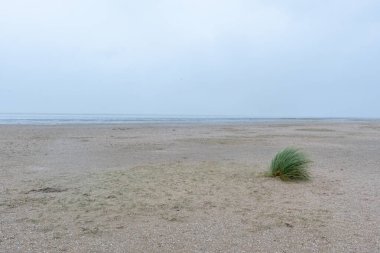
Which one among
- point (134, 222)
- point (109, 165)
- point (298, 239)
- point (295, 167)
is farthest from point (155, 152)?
point (298, 239)

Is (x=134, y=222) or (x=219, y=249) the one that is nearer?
(x=219, y=249)

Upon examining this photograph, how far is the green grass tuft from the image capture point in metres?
9.33

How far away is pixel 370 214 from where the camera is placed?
253 inches

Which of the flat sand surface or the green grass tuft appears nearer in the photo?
the flat sand surface

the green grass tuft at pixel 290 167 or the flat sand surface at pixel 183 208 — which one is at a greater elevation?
the green grass tuft at pixel 290 167

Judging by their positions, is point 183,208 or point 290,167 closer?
point 183,208

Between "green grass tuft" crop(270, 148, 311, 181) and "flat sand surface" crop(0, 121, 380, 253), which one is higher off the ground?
"green grass tuft" crop(270, 148, 311, 181)

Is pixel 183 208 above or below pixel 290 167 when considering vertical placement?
below

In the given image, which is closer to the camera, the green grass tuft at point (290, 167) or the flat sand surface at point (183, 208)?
the flat sand surface at point (183, 208)

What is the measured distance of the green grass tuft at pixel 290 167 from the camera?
9328 millimetres

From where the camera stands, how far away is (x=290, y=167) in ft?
30.7

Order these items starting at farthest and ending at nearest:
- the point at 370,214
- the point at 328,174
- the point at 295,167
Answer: the point at 328,174
the point at 295,167
the point at 370,214

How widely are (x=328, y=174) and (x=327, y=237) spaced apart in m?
5.29

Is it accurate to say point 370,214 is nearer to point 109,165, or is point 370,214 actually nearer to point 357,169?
point 357,169
